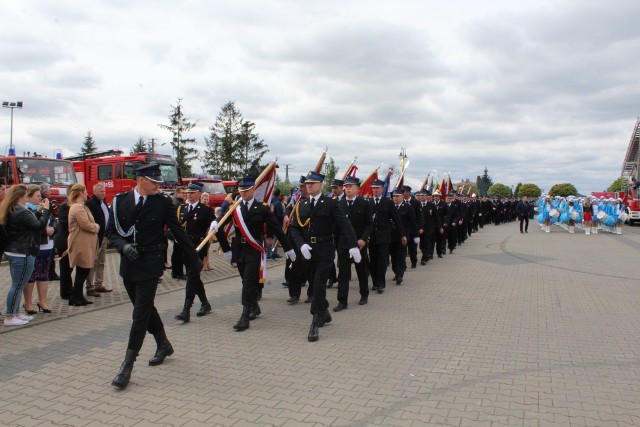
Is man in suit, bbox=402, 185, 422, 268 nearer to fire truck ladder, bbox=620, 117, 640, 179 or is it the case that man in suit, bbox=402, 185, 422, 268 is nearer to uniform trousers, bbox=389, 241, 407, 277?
uniform trousers, bbox=389, 241, 407, 277

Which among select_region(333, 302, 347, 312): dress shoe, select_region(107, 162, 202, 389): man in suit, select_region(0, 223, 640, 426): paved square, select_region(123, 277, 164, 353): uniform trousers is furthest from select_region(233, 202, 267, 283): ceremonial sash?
select_region(123, 277, 164, 353): uniform trousers

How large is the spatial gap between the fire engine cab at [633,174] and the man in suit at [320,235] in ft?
99.0

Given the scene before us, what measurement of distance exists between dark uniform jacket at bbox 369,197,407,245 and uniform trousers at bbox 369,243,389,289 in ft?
0.38

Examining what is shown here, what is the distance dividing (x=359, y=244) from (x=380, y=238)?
1.35 metres

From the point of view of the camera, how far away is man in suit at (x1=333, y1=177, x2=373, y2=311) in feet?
25.5

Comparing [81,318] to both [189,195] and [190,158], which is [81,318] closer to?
[189,195]

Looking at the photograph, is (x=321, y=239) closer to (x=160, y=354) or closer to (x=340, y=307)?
(x=340, y=307)

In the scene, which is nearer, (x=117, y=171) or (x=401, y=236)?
(x=401, y=236)

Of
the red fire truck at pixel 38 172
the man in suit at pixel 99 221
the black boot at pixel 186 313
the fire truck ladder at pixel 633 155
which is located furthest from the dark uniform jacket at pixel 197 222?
the fire truck ladder at pixel 633 155

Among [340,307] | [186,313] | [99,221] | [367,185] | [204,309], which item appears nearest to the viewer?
[186,313]

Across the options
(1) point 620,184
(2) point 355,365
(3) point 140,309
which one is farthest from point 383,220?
(1) point 620,184

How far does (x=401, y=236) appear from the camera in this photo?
9742 mm

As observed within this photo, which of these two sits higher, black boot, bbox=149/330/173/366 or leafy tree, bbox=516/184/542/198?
leafy tree, bbox=516/184/542/198

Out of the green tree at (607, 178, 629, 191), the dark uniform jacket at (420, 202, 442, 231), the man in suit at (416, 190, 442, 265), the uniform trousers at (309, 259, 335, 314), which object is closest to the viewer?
the uniform trousers at (309, 259, 335, 314)
